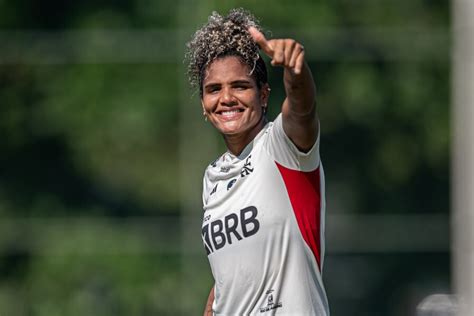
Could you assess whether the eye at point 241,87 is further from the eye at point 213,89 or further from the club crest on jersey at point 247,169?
the club crest on jersey at point 247,169

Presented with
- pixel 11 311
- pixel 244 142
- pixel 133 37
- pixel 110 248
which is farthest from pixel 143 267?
pixel 244 142

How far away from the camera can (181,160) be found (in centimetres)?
1244

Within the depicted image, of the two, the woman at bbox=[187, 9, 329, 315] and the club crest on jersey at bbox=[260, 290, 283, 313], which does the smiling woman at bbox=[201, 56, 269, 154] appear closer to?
the woman at bbox=[187, 9, 329, 315]

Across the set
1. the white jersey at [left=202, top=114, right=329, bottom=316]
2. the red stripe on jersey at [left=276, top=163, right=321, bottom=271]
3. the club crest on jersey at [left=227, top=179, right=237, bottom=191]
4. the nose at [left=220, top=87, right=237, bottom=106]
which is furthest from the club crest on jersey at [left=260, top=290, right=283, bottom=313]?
the nose at [left=220, top=87, right=237, bottom=106]

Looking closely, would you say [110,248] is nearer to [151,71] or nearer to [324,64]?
[151,71]

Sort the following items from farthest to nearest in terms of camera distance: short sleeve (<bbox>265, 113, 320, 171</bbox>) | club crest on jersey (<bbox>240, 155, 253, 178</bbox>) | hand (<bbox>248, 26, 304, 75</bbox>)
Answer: club crest on jersey (<bbox>240, 155, 253, 178</bbox>), short sleeve (<bbox>265, 113, 320, 171</bbox>), hand (<bbox>248, 26, 304, 75</bbox>)

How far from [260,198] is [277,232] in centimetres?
11

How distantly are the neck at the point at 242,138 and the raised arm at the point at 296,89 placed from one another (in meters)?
0.24

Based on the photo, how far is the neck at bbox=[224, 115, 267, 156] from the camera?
4.24 m

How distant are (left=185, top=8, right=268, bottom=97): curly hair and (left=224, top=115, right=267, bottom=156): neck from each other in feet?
0.39

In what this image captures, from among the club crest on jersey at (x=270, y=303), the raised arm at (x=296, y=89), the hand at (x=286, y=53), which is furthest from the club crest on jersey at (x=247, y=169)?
the hand at (x=286, y=53)

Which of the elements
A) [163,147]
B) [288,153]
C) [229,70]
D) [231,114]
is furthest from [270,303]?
[163,147]

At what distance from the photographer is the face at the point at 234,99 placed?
4.19 m

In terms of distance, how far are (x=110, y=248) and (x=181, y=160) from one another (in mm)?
1001
